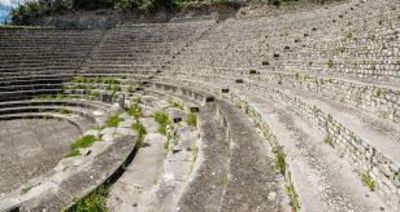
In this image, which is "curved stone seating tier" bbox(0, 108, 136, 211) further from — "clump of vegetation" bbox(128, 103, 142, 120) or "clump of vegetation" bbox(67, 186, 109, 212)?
"clump of vegetation" bbox(128, 103, 142, 120)

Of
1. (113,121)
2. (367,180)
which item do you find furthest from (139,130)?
(367,180)

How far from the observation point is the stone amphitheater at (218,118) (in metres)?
4.18

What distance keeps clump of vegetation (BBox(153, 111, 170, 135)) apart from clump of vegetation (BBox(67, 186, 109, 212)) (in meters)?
3.54

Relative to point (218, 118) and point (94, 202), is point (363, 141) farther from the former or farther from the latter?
point (218, 118)

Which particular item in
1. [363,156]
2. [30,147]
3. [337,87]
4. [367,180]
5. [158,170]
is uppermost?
[337,87]

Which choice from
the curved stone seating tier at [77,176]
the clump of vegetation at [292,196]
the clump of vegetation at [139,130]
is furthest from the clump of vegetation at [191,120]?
the clump of vegetation at [292,196]

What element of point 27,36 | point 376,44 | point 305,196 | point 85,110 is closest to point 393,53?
point 376,44

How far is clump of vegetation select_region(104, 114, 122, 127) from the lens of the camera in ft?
29.9

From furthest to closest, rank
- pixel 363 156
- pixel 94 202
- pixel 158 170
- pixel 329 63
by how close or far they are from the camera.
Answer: pixel 329 63 → pixel 158 170 → pixel 94 202 → pixel 363 156

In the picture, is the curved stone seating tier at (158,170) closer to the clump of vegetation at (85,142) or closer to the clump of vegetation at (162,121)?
the clump of vegetation at (162,121)

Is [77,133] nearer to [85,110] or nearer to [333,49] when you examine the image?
[85,110]

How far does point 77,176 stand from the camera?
213 inches

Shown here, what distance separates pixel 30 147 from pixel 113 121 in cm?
216

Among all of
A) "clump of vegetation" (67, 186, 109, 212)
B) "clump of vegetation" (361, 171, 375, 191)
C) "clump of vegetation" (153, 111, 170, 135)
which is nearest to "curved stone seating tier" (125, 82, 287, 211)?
"clump of vegetation" (361, 171, 375, 191)
